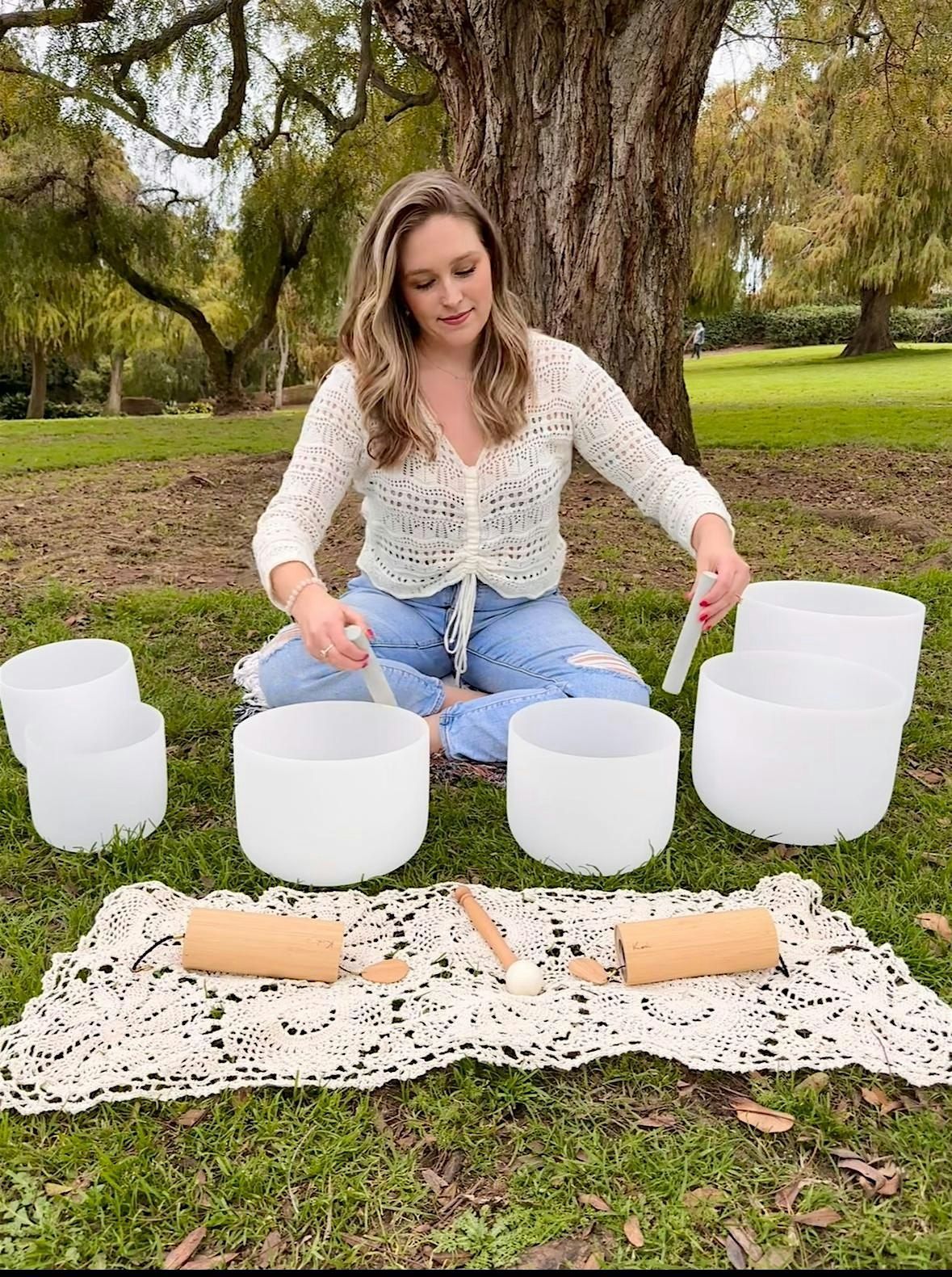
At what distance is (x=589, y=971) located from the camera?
1.30 meters

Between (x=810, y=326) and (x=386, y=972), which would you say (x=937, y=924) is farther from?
(x=810, y=326)

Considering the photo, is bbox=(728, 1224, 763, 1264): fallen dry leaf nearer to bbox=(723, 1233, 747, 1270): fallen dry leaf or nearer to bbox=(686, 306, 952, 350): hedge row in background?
bbox=(723, 1233, 747, 1270): fallen dry leaf

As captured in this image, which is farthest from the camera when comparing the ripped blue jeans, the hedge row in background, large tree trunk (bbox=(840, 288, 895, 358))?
the hedge row in background

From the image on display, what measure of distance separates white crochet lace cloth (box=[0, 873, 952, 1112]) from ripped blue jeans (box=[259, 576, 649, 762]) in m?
0.50

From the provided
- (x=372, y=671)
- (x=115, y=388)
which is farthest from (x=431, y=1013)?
(x=115, y=388)

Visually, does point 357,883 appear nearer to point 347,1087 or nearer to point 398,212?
point 347,1087

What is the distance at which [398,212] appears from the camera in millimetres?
1856

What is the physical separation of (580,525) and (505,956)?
8.40 ft

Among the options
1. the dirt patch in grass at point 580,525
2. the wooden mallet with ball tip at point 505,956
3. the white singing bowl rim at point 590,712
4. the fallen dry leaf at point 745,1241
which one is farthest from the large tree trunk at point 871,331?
the fallen dry leaf at point 745,1241

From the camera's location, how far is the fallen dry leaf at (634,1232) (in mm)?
936

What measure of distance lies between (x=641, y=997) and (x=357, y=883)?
1.55ft

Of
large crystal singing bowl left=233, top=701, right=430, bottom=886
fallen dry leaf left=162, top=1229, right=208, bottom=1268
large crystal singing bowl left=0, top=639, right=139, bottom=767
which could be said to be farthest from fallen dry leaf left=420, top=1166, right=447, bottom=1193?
large crystal singing bowl left=0, top=639, right=139, bottom=767

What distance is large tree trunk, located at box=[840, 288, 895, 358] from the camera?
15.7 m

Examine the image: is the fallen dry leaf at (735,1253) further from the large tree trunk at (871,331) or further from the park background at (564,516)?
the large tree trunk at (871,331)
